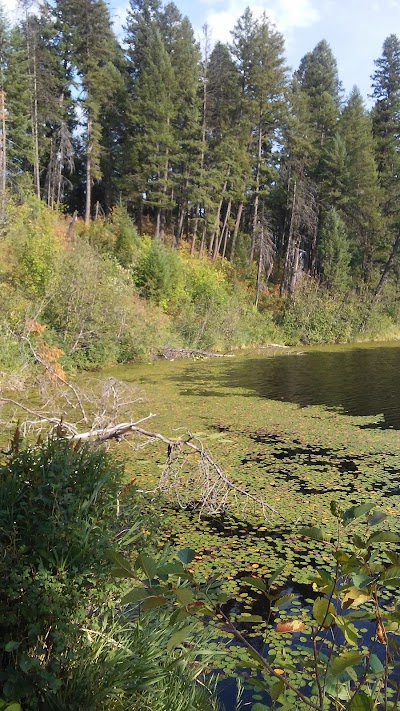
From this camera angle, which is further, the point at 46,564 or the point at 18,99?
the point at 18,99

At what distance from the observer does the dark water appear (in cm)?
1274

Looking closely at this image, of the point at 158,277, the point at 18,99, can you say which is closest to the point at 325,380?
the point at 158,277

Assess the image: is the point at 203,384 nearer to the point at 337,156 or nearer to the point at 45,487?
the point at 45,487

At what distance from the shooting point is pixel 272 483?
7027 millimetres

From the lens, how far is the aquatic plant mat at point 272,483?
448 centimetres

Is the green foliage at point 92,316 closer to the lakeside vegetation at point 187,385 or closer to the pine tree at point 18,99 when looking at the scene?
the lakeside vegetation at point 187,385

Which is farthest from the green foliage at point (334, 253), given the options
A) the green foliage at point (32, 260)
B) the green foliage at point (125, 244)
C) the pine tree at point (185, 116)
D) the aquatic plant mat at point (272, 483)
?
the aquatic plant mat at point (272, 483)

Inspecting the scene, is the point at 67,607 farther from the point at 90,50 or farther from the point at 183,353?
the point at 90,50

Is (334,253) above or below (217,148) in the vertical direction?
below

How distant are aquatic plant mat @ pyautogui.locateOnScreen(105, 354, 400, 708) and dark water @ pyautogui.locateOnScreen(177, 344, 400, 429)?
37.8 inches

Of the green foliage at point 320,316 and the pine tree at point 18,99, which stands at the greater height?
the pine tree at point 18,99

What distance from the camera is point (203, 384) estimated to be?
48.6 feet

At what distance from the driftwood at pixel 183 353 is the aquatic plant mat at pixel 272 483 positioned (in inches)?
269

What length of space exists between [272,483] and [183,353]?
47.1 feet
